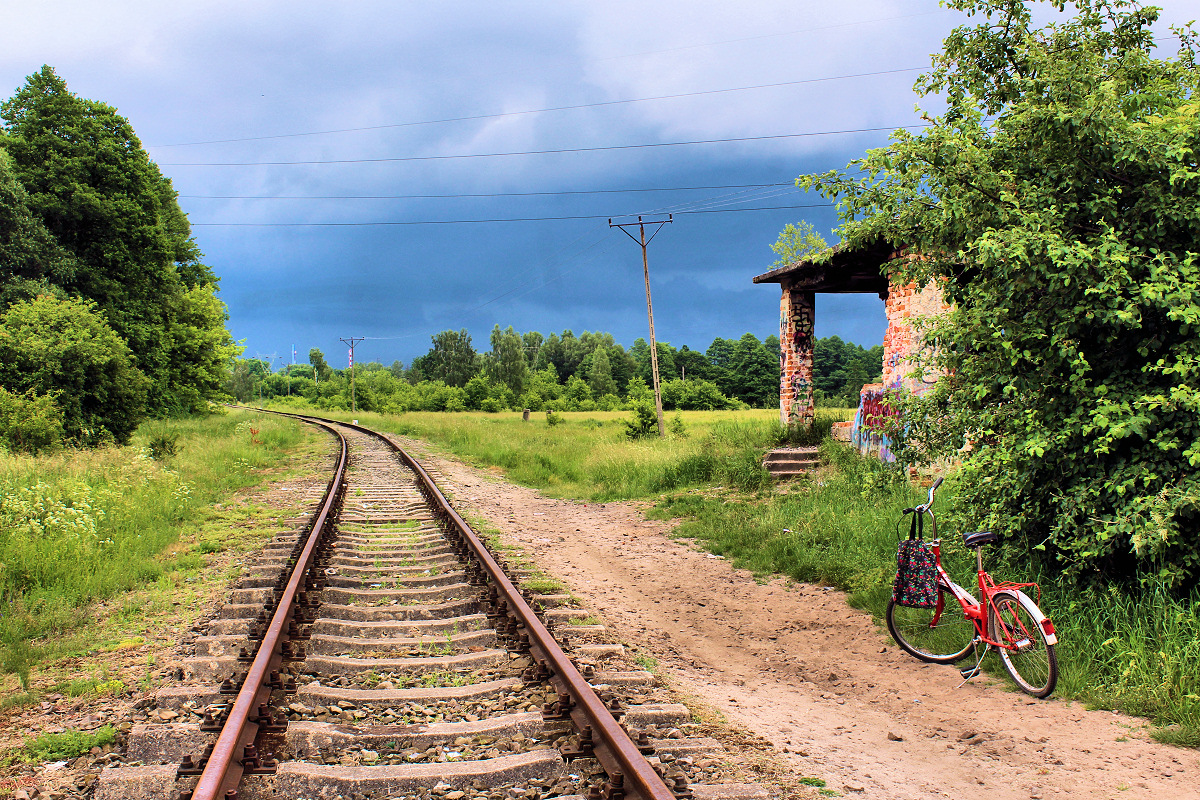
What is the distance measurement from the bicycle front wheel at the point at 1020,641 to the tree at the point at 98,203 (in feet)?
86.9

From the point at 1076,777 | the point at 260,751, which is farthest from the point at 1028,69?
the point at 260,751

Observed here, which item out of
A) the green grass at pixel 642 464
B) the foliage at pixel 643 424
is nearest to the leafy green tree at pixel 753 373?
the foliage at pixel 643 424

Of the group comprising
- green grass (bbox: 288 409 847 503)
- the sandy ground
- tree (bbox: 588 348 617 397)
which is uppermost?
tree (bbox: 588 348 617 397)

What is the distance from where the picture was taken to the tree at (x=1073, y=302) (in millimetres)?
4789

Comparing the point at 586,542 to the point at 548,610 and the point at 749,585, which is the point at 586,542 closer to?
the point at 749,585

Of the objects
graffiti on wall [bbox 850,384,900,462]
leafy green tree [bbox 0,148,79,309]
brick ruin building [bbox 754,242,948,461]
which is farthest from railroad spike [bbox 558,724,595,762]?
leafy green tree [bbox 0,148,79,309]

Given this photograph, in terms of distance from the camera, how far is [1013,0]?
22.6ft

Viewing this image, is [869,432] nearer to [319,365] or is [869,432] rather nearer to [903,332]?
[903,332]

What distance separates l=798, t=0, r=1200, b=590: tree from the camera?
479 centimetres

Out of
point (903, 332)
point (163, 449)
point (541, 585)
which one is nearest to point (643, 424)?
point (163, 449)

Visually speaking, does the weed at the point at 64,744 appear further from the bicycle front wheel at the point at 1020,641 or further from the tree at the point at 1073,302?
the tree at the point at 1073,302

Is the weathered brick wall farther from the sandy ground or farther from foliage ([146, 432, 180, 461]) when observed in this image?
foliage ([146, 432, 180, 461])

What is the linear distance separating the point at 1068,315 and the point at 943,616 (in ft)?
8.20

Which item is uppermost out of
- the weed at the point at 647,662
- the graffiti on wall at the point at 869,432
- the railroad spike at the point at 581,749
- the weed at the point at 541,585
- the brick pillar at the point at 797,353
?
the brick pillar at the point at 797,353
